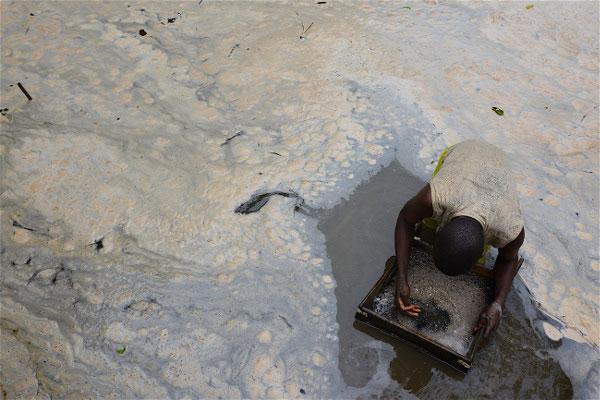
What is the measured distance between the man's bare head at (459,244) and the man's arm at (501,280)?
0.91 feet

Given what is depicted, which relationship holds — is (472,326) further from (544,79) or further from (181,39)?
(181,39)

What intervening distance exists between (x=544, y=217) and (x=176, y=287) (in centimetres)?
186

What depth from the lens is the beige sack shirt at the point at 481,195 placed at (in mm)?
1859

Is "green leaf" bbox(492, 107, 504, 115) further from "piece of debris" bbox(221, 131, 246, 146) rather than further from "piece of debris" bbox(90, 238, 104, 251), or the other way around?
"piece of debris" bbox(90, 238, 104, 251)

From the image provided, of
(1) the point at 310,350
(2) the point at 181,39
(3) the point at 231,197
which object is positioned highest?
(2) the point at 181,39

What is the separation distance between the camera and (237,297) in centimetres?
214

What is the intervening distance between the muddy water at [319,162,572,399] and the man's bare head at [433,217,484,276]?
432 millimetres

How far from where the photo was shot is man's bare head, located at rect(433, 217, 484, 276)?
1.74m

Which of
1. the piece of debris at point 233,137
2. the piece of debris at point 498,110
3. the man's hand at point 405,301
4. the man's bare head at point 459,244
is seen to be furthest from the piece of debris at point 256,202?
the piece of debris at point 498,110

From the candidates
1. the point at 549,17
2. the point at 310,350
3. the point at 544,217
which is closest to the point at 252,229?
the point at 310,350

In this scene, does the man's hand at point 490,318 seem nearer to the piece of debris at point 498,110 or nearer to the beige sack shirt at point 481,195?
the beige sack shirt at point 481,195

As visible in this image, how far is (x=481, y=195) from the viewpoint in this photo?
1878mm

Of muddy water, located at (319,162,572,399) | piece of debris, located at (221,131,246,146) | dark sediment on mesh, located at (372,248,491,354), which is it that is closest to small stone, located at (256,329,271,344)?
muddy water, located at (319,162,572,399)

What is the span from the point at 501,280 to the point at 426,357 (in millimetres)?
451
